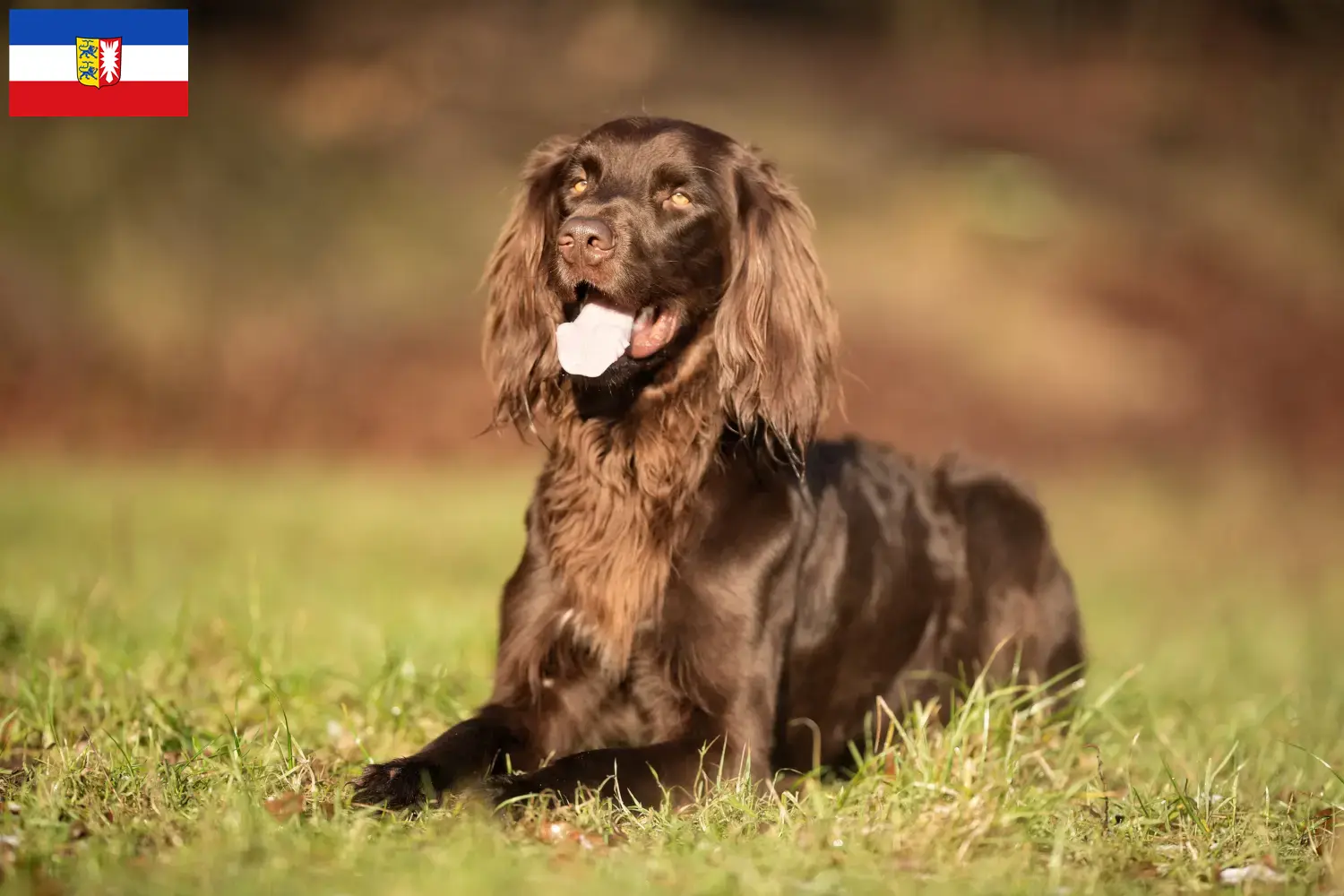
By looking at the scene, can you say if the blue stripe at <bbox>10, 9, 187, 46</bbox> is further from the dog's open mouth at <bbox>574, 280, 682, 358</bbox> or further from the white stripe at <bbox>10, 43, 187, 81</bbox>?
the dog's open mouth at <bbox>574, 280, 682, 358</bbox>

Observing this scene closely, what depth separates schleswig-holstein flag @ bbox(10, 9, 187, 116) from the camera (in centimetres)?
596

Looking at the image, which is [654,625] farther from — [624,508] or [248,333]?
[248,333]

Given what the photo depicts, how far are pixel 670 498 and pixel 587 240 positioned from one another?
2.42ft

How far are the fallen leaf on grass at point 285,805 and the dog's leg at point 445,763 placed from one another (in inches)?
5.5

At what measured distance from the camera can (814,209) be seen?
16.8 meters

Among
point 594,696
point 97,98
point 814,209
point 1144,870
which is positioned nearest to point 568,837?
point 594,696

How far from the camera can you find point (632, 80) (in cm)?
1777

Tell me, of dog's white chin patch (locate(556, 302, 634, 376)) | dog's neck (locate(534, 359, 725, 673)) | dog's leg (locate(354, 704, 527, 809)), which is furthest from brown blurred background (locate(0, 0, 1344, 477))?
dog's leg (locate(354, 704, 527, 809))

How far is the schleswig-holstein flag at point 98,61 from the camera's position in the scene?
596cm

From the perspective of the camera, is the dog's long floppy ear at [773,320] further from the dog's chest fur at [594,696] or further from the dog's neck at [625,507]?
the dog's chest fur at [594,696]

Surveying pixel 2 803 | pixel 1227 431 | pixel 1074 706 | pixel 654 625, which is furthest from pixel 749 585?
pixel 1227 431

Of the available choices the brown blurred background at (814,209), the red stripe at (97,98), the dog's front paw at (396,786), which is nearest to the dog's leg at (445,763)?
the dog's front paw at (396,786)

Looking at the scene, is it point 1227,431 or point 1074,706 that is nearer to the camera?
point 1074,706

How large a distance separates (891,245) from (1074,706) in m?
12.7
